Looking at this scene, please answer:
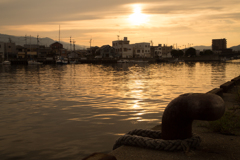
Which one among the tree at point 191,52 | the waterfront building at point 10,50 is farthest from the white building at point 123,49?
the waterfront building at point 10,50

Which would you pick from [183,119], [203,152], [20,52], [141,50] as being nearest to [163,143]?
[183,119]

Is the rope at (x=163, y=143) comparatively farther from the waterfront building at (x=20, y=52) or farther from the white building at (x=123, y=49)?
the white building at (x=123, y=49)

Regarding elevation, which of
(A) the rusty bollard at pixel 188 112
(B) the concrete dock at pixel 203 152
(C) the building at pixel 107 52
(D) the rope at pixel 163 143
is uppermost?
(C) the building at pixel 107 52

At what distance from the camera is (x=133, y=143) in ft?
15.5

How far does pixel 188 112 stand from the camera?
14.3 ft

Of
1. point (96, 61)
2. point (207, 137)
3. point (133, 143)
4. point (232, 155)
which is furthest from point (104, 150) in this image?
point (96, 61)

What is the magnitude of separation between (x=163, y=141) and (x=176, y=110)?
2.06 ft

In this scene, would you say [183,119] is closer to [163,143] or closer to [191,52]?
[163,143]

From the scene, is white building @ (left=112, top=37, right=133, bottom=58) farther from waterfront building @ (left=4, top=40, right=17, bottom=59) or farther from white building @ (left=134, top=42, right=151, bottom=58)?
waterfront building @ (left=4, top=40, right=17, bottom=59)

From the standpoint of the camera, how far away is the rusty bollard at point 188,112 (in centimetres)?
415

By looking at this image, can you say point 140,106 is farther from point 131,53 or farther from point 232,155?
point 131,53

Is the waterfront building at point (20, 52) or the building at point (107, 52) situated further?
the building at point (107, 52)

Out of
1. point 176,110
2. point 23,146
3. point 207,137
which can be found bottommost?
point 23,146

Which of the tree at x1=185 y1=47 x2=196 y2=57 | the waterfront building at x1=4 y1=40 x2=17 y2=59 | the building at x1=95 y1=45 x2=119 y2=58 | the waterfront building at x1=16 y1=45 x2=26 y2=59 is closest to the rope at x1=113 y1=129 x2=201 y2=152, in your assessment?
the waterfront building at x1=4 y1=40 x2=17 y2=59
